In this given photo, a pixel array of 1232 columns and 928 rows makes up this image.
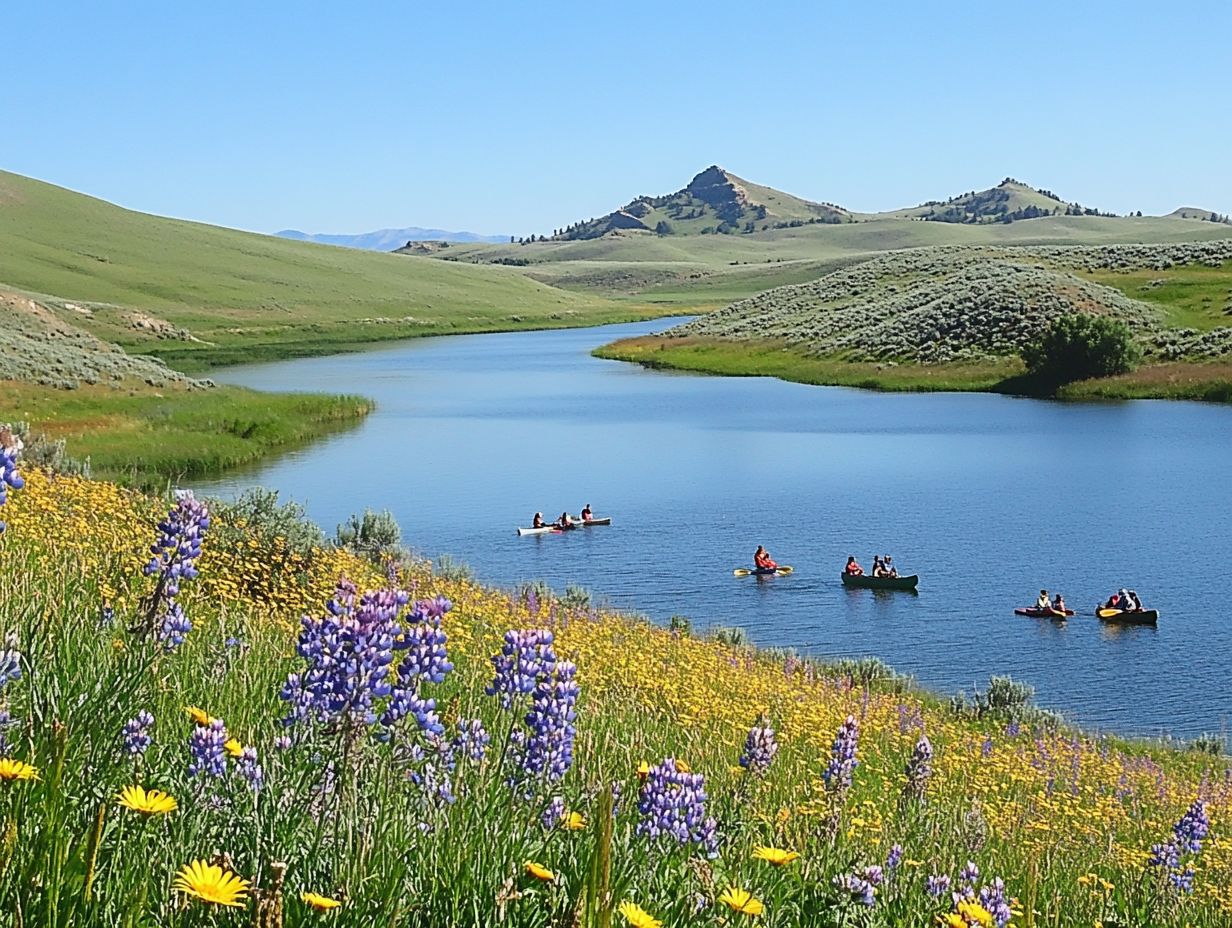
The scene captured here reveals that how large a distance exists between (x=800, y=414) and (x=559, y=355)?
162 feet

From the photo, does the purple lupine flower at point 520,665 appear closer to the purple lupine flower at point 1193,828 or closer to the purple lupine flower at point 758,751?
the purple lupine flower at point 758,751

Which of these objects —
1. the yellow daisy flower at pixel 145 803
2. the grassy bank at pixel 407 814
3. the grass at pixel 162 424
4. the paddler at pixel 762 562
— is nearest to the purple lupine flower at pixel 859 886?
the grassy bank at pixel 407 814

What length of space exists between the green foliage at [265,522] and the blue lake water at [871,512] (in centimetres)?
997

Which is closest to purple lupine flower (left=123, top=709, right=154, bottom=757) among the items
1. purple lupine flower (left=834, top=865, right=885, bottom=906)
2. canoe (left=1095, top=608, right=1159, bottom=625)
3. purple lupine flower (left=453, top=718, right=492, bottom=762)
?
purple lupine flower (left=453, top=718, right=492, bottom=762)

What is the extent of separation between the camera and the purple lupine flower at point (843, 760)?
5496 millimetres

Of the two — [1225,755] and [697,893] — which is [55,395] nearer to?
[1225,755]

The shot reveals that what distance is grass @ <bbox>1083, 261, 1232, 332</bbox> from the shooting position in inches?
3159

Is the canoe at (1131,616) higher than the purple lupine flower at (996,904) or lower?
lower

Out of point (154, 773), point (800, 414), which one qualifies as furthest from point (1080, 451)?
point (154, 773)

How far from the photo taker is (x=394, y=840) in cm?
353

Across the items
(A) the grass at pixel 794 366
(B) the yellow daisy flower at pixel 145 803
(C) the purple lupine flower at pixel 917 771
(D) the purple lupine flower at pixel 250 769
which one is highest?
(B) the yellow daisy flower at pixel 145 803

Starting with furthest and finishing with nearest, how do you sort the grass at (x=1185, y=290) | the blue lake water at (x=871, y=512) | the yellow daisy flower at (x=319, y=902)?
the grass at (x=1185, y=290), the blue lake water at (x=871, y=512), the yellow daisy flower at (x=319, y=902)

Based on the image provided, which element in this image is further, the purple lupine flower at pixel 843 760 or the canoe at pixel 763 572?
the canoe at pixel 763 572

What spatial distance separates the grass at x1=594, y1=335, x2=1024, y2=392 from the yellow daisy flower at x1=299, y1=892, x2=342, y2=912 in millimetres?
72631
